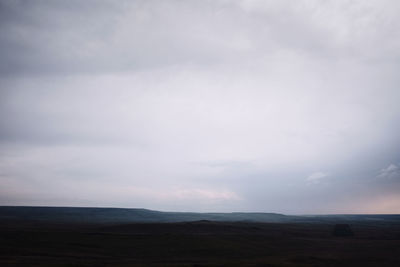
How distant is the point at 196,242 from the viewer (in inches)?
1950

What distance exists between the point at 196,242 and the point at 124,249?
9.61 m

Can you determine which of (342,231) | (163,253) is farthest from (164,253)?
(342,231)

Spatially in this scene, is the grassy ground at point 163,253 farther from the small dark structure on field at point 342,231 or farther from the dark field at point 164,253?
the small dark structure on field at point 342,231

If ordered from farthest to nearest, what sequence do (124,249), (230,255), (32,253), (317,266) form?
(124,249) < (230,255) < (32,253) < (317,266)

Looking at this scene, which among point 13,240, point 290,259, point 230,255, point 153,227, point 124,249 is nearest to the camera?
point 290,259

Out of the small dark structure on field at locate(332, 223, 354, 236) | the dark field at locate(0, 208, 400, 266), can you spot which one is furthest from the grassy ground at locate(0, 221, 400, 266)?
the small dark structure on field at locate(332, 223, 354, 236)

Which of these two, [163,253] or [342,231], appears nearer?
[163,253]

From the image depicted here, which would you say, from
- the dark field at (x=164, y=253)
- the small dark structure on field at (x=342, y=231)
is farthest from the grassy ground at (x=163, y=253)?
the small dark structure on field at (x=342, y=231)

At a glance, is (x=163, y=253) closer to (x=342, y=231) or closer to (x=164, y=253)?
(x=164, y=253)

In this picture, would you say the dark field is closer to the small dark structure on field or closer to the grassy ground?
the grassy ground

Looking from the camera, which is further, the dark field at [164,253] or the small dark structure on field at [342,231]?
the small dark structure on field at [342,231]

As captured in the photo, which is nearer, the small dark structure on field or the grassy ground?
the grassy ground

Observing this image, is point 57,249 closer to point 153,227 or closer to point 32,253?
point 32,253

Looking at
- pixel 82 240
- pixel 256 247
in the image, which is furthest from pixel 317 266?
pixel 82 240
